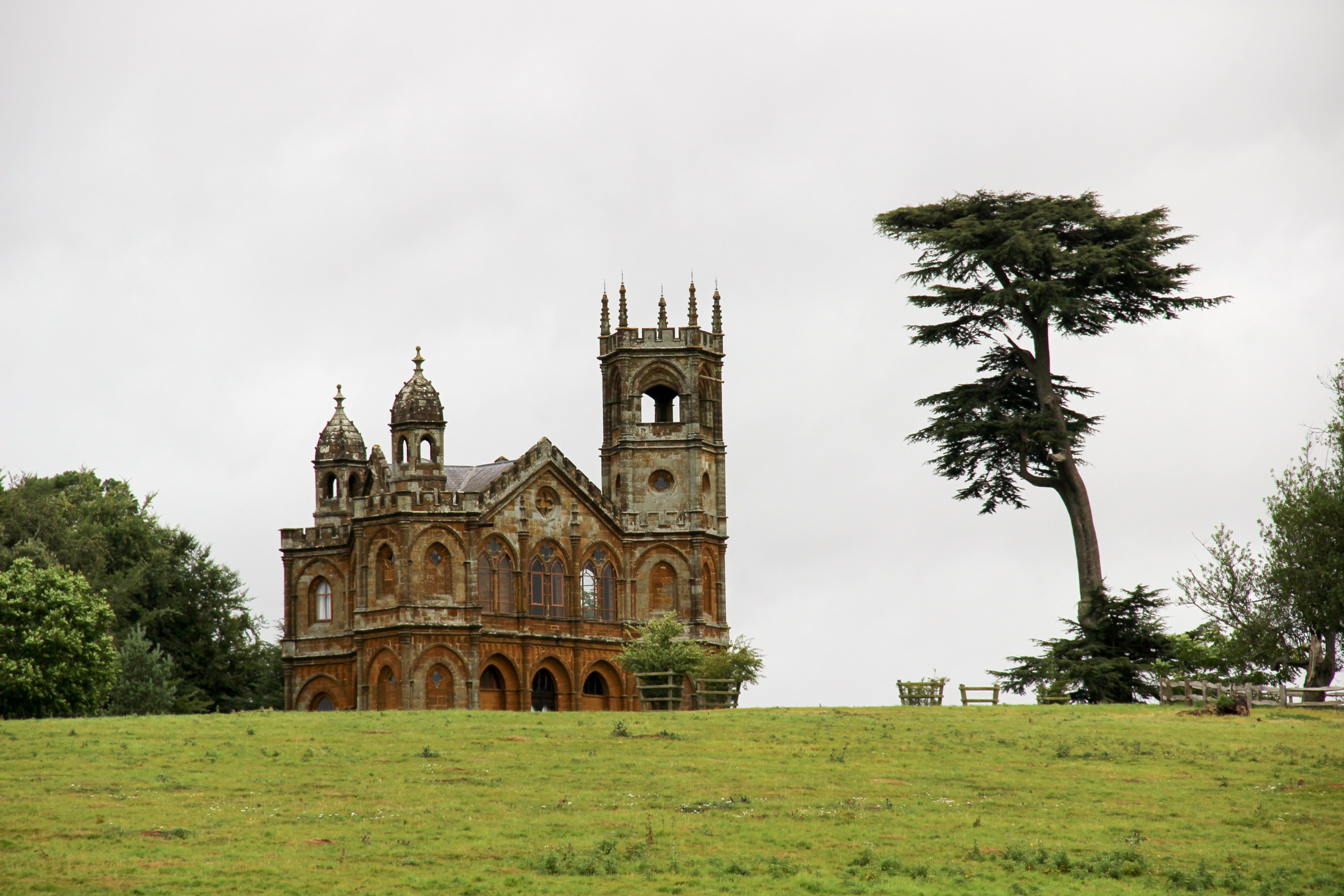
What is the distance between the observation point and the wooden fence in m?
57.0

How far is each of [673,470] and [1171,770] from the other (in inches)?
1421

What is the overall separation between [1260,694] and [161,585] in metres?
50.6

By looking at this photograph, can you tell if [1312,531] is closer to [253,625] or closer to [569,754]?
[569,754]

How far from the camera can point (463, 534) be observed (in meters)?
72.2

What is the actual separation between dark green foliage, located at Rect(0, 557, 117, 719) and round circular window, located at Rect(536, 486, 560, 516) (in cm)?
1857

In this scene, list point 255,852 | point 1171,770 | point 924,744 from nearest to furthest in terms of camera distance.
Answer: point 255,852 → point 1171,770 → point 924,744

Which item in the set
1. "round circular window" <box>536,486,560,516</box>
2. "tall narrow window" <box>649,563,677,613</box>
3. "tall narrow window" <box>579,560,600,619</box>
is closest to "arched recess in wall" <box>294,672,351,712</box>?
"tall narrow window" <box>579,560,600,619</box>

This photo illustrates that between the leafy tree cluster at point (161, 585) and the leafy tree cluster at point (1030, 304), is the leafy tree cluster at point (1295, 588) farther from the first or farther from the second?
the leafy tree cluster at point (161, 585)

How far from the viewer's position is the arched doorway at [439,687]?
232ft

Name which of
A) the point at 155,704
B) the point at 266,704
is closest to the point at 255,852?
the point at 155,704

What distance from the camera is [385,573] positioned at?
238 feet

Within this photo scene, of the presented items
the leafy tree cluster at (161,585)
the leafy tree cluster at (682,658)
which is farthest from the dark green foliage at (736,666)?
the leafy tree cluster at (161,585)

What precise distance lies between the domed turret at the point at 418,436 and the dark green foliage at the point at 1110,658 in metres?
23.6

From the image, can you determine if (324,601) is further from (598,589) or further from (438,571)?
(598,589)
